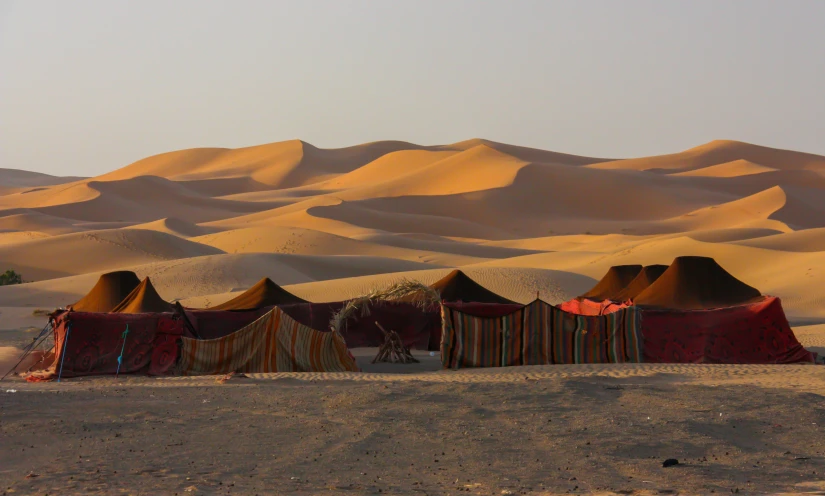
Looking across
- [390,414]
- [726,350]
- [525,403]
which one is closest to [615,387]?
[525,403]

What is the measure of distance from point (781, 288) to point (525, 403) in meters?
26.6

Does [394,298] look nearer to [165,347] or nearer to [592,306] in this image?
[592,306]

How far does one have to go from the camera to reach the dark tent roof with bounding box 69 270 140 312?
74.9ft

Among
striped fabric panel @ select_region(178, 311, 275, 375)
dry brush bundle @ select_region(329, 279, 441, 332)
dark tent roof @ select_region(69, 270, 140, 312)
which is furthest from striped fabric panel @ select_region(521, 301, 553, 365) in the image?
dark tent roof @ select_region(69, 270, 140, 312)

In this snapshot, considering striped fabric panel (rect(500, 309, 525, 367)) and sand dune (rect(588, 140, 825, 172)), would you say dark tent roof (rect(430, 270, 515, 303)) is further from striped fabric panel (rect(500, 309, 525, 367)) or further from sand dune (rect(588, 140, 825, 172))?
sand dune (rect(588, 140, 825, 172))

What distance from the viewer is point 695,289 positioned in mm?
22188

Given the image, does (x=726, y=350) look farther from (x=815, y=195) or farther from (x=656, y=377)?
(x=815, y=195)

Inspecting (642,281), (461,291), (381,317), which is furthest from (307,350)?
(642,281)

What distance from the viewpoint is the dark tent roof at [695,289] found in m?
21.8

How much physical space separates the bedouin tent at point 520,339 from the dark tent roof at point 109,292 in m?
7.58

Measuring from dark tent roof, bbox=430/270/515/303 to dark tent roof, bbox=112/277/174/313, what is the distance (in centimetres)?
612

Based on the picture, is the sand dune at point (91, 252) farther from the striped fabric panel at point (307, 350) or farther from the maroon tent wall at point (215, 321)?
the striped fabric panel at point (307, 350)

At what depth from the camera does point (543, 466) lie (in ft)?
31.9

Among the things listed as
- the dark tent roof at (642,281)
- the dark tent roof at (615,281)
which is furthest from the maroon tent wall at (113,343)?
the dark tent roof at (615,281)
